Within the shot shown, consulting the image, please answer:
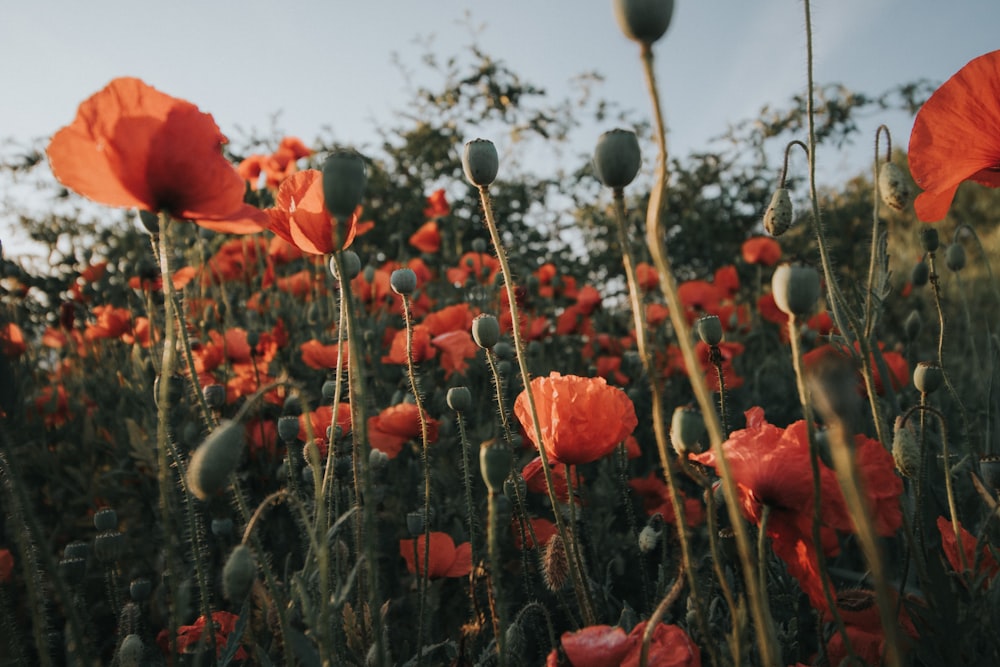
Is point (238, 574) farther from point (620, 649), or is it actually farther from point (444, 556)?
point (444, 556)

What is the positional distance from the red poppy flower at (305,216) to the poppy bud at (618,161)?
0.42 metres

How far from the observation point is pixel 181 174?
814mm

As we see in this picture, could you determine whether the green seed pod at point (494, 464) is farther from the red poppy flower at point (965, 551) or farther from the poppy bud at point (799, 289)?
the red poppy flower at point (965, 551)

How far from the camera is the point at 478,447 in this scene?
2000mm

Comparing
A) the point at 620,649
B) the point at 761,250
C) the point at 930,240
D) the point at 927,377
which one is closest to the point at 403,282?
the point at 620,649

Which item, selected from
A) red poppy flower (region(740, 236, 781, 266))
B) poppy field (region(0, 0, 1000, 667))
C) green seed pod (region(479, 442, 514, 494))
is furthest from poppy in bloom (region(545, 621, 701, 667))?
red poppy flower (region(740, 236, 781, 266))

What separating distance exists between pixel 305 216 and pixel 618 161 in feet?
1.68

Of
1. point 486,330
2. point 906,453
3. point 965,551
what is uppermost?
point 486,330

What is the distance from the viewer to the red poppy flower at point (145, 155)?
0.78m

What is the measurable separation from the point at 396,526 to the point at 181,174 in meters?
1.28

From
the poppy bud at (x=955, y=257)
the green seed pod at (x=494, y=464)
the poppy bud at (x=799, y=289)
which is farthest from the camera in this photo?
the poppy bud at (x=955, y=257)

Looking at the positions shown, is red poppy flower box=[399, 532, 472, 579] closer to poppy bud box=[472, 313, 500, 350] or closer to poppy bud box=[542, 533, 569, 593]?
poppy bud box=[542, 533, 569, 593]

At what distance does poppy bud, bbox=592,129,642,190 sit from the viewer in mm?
631

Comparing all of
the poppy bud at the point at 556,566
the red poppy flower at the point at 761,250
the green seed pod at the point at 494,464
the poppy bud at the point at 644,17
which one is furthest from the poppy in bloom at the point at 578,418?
the red poppy flower at the point at 761,250
